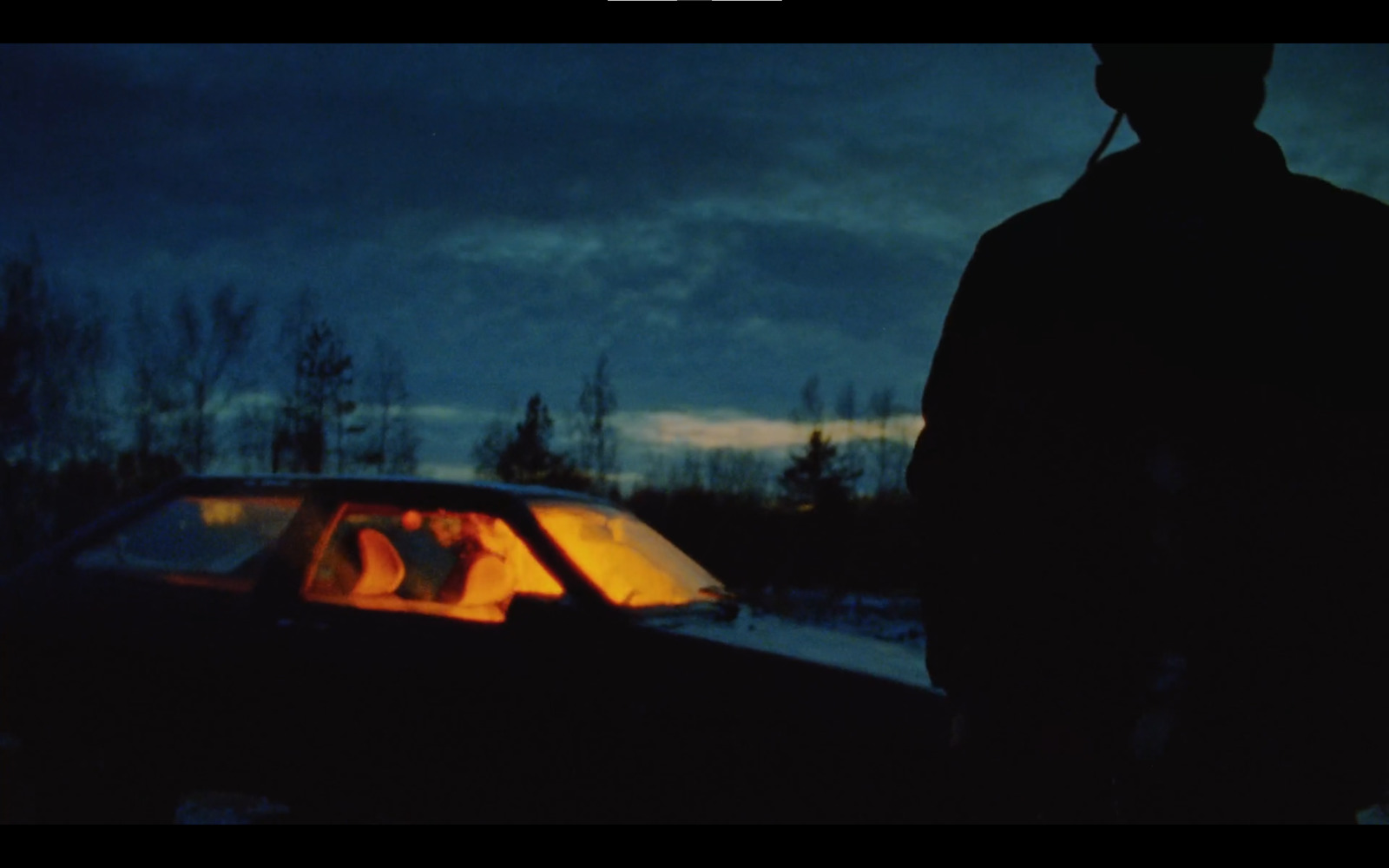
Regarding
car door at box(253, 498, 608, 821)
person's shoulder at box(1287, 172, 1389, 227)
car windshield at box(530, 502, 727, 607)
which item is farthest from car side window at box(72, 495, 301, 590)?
person's shoulder at box(1287, 172, 1389, 227)

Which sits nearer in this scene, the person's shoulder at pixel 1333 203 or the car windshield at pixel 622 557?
the person's shoulder at pixel 1333 203

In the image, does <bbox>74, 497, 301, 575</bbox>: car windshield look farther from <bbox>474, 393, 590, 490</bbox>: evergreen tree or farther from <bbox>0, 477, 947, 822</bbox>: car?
<bbox>474, 393, 590, 490</bbox>: evergreen tree

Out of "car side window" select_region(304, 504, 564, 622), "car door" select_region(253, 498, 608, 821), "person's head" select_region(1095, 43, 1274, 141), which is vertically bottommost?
"car door" select_region(253, 498, 608, 821)

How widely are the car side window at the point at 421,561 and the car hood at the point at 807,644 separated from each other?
1.99 ft

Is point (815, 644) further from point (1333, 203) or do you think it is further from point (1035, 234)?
point (1333, 203)

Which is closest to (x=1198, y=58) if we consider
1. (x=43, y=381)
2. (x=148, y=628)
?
(x=148, y=628)

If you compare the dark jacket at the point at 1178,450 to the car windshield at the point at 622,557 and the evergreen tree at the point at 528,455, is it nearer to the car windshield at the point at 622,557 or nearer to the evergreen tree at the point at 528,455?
the car windshield at the point at 622,557

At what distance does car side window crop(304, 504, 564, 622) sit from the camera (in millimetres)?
3953

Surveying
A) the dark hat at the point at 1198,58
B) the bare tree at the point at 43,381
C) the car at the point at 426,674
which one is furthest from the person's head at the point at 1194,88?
the bare tree at the point at 43,381

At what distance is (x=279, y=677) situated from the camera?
3.67 meters

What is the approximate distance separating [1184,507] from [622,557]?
2941mm

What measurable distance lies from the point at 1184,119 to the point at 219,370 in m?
48.7

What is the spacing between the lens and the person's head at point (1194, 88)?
1521mm
